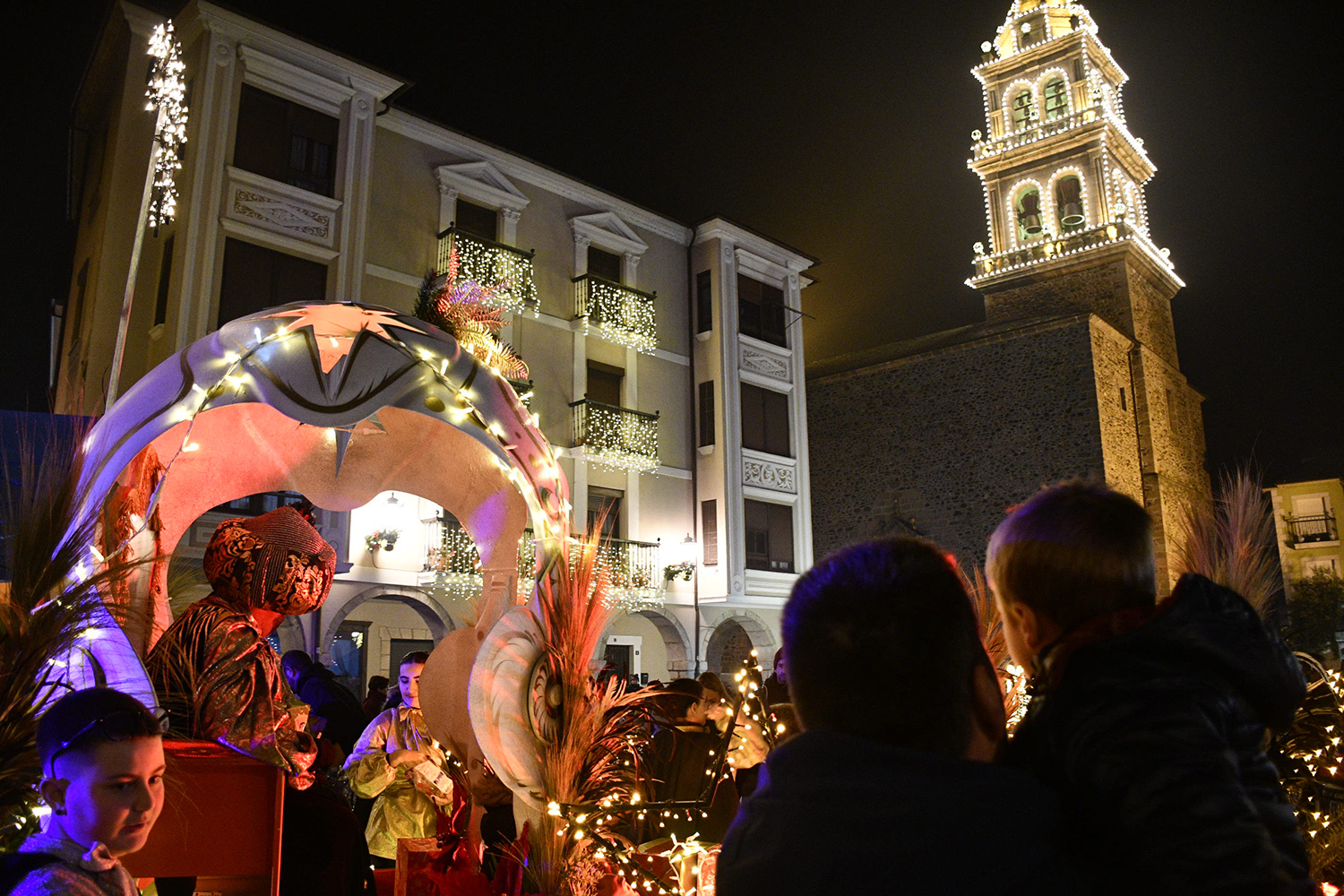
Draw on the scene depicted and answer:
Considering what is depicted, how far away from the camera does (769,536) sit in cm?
2142

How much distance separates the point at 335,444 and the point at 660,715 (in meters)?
2.66

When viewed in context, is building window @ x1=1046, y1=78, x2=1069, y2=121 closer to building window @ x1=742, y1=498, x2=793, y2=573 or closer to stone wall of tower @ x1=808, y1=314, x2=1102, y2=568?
stone wall of tower @ x1=808, y1=314, x2=1102, y2=568

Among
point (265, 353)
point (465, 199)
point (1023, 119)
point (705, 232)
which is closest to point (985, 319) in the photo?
point (1023, 119)

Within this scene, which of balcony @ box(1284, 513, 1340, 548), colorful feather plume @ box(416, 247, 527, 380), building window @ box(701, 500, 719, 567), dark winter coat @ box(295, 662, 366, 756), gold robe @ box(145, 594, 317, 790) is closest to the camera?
gold robe @ box(145, 594, 317, 790)

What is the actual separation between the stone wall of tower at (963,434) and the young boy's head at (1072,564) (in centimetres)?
2436

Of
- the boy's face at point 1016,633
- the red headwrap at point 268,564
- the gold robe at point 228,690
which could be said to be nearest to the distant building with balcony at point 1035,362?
the red headwrap at point 268,564

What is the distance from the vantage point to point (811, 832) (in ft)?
4.08

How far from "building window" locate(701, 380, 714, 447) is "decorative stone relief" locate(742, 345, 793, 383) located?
1.02 m

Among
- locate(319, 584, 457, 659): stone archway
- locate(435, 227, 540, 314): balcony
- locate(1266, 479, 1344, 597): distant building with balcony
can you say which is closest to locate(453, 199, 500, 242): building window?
locate(435, 227, 540, 314): balcony

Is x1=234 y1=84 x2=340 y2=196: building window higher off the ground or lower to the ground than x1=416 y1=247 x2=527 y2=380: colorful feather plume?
higher

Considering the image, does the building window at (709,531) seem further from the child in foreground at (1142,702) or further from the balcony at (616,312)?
the child in foreground at (1142,702)

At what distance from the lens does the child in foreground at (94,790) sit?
1929 mm

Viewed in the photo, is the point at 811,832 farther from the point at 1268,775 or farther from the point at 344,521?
the point at 344,521

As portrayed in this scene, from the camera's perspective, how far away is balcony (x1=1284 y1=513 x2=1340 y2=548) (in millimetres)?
40094
